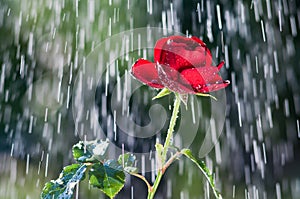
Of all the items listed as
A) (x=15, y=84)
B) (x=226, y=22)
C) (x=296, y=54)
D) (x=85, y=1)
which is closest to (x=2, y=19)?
(x=15, y=84)

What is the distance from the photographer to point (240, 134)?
2.10 meters

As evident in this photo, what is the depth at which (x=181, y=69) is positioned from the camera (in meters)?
0.39

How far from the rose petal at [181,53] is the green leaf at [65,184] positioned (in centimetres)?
11

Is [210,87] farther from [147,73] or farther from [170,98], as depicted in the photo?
[170,98]

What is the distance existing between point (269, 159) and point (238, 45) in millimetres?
641

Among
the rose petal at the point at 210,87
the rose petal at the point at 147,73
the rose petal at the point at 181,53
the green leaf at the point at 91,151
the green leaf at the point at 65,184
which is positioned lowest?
the green leaf at the point at 65,184

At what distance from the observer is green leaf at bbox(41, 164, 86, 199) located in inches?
14.7

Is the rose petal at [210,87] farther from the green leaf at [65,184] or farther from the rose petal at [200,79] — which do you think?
the green leaf at [65,184]

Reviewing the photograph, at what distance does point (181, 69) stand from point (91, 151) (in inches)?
4.3

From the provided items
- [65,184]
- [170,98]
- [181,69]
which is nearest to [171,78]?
[181,69]

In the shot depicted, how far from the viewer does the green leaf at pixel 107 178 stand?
0.38 meters

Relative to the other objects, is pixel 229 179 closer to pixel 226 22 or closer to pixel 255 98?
pixel 255 98

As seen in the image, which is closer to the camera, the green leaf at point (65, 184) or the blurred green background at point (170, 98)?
the green leaf at point (65, 184)

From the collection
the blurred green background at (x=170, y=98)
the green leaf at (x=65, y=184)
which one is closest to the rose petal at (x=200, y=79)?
the green leaf at (x=65, y=184)
